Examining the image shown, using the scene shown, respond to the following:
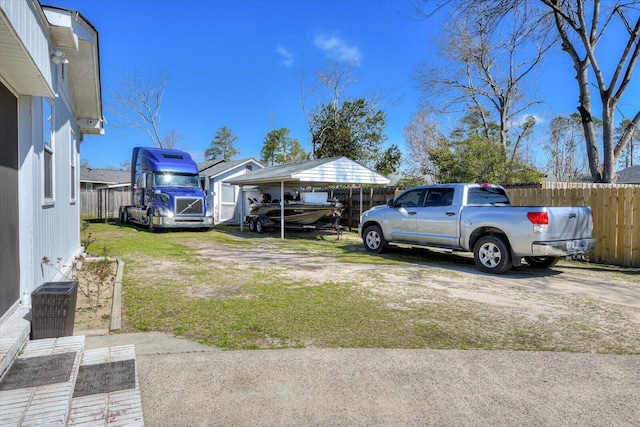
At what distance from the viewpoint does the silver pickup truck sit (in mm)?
7637

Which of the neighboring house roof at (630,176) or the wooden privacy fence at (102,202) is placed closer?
the wooden privacy fence at (102,202)

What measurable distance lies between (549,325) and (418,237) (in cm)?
505

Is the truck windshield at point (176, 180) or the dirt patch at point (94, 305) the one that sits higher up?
the truck windshield at point (176, 180)

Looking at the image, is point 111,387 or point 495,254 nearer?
point 111,387

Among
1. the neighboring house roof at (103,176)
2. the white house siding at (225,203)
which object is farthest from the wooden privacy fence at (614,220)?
the neighboring house roof at (103,176)

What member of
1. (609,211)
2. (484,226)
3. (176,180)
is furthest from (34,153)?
(176,180)

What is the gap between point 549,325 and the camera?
4945 mm

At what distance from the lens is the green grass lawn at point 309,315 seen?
4336 mm

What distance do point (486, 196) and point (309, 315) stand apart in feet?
19.6

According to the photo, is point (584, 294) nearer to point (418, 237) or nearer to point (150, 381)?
point (418, 237)

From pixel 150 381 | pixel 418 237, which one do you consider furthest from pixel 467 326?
pixel 418 237

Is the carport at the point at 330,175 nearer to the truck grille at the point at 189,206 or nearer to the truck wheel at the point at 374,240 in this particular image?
the truck grille at the point at 189,206

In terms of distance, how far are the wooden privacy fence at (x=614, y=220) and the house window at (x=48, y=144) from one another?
11.3 meters

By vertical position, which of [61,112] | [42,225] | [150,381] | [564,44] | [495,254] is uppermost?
[564,44]
